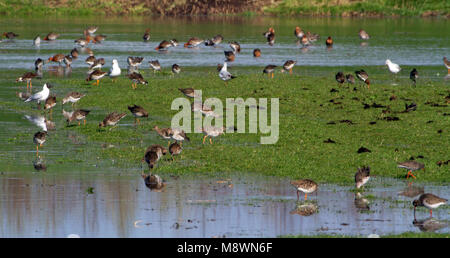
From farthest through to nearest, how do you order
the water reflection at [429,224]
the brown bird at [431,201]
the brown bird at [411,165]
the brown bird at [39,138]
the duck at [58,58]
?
the duck at [58,58] → the brown bird at [39,138] → the brown bird at [411,165] → the brown bird at [431,201] → the water reflection at [429,224]

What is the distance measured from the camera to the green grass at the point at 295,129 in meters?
22.2

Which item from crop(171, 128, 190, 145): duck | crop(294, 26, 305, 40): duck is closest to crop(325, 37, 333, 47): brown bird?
crop(294, 26, 305, 40): duck

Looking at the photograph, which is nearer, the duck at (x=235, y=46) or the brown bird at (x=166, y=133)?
the brown bird at (x=166, y=133)

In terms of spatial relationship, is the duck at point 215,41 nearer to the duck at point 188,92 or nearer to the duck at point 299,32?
the duck at point 299,32

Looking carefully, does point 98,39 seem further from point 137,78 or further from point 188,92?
point 188,92

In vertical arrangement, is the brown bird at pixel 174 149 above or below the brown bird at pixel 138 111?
below

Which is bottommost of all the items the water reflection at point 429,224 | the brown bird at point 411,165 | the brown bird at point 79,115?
the water reflection at point 429,224

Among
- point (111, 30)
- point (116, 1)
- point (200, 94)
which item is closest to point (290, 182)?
point (200, 94)

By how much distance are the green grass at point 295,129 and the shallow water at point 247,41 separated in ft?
35.3

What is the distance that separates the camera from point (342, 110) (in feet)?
104

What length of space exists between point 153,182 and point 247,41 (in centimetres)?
4911

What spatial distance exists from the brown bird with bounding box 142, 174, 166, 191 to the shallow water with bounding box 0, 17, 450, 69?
29170mm

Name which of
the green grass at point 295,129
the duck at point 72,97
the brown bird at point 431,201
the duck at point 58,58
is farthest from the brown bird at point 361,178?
the duck at point 58,58
